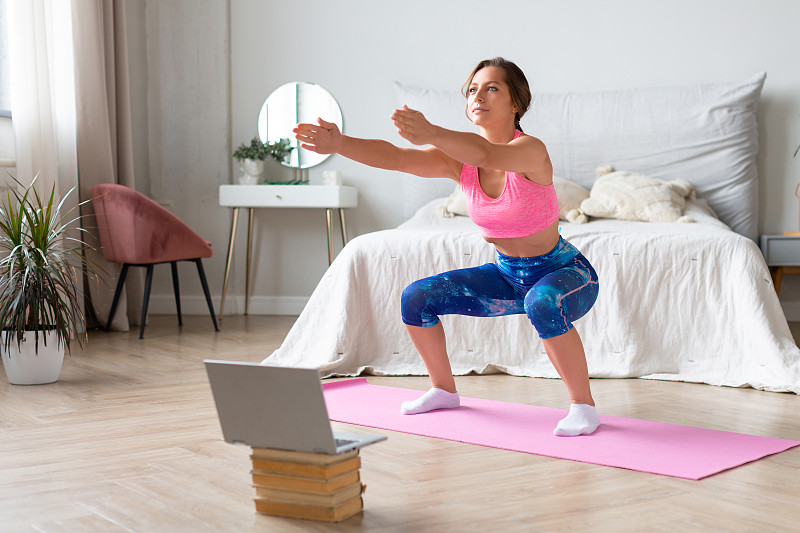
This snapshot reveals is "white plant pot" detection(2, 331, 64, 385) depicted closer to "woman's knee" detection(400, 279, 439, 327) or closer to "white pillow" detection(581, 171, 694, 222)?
"woman's knee" detection(400, 279, 439, 327)

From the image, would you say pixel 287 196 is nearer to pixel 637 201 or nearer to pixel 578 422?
pixel 637 201

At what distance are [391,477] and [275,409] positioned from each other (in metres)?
0.40

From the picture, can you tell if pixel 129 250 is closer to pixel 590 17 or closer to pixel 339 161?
pixel 339 161

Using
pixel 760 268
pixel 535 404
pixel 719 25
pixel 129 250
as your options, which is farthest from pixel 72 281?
pixel 719 25

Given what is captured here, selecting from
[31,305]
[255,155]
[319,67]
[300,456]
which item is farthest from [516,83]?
[319,67]

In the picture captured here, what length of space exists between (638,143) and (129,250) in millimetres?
2590

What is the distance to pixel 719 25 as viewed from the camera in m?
4.48

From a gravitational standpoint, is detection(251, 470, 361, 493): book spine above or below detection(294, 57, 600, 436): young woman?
below

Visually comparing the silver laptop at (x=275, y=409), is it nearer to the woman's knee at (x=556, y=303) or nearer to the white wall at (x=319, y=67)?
the woman's knee at (x=556, y=303)

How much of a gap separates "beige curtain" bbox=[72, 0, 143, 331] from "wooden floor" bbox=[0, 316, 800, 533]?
152cm

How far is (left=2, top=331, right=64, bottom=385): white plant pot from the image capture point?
9.50ft

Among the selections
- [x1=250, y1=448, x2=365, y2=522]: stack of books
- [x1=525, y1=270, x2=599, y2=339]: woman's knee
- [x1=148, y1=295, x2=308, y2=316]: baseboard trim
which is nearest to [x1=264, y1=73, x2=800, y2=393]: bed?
[x1=525, y1=270, x2=599, y2=339]: woman's knee

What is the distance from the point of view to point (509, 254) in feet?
7.61

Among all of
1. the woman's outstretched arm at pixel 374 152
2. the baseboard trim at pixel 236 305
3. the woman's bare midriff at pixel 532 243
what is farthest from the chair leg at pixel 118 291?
the woman's bare midriff at pixel 532 243
